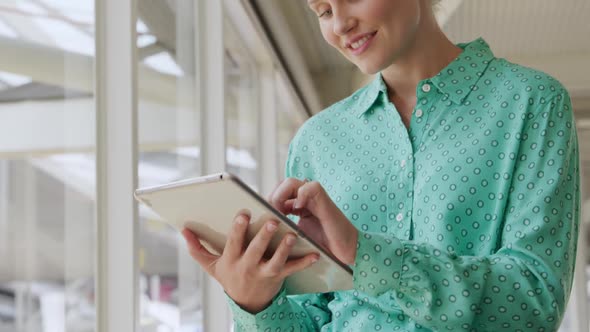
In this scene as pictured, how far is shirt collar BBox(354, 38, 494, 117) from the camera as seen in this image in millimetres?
1074

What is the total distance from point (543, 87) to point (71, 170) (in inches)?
57.6

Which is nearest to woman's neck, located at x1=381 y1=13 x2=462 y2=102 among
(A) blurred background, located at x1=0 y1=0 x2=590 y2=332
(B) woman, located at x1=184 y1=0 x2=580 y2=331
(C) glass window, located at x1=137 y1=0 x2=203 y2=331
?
(B) woman, located at x1=184 y1=0 x2=580 y2=331

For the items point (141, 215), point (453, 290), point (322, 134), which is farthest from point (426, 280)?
point (141, 215)

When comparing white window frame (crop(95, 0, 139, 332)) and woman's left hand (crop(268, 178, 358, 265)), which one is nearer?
woman's left hand (crop(268, 178, 358, 265))

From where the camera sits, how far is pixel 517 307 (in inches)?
34.7

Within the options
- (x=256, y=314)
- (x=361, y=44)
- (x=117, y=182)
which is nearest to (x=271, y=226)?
(x=256, y=314)

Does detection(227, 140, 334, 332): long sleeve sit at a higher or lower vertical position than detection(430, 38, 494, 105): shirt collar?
lower

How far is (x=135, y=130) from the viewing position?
2387mm

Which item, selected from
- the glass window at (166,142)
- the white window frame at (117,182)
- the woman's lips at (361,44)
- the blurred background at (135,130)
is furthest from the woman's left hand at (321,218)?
the glass window at (166,142)

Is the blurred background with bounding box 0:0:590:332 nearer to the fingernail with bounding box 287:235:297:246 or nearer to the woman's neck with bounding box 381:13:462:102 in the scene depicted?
the woman's neck with bounding box 381:13:462:102

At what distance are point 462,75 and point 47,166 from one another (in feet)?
4.03

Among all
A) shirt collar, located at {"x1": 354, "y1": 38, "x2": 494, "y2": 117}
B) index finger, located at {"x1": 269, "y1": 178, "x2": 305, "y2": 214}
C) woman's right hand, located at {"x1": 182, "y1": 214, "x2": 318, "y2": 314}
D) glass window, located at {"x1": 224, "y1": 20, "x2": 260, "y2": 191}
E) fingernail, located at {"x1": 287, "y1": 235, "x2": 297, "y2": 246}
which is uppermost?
shirt collar, located at {"x1": 354, "y1": 38, "x2": 494, "y2": 117}

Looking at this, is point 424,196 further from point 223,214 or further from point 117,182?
point 117,182

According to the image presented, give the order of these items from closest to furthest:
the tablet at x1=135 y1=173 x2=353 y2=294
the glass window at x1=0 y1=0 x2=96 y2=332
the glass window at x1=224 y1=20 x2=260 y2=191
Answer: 1. the tablet at x1=135 y1=173 x2=353 y2=294
2. the glass window at x1=0 y1=0 x2=96 y2=332
3. the glass window at x1=224 y1=20 x2=260 y2=191
